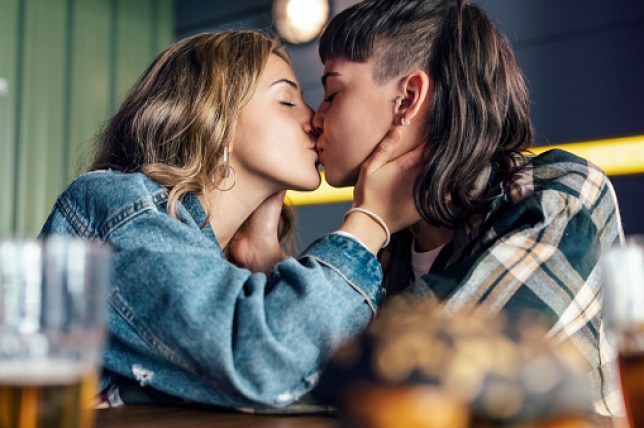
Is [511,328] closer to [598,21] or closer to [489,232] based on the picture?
[489,232]

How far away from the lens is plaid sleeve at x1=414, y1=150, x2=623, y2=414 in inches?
41.1

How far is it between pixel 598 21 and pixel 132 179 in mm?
1851

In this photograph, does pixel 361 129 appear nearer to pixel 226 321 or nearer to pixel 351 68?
pixel 351 68

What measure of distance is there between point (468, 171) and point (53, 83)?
8.79ft

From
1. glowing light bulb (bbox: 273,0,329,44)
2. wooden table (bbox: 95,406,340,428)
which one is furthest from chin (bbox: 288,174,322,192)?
glowing light bulb (bbox: 273,0,329,44)

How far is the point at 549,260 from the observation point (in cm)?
106

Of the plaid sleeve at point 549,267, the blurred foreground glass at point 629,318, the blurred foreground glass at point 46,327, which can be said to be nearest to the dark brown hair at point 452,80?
the plaid sleeve at point 549,267

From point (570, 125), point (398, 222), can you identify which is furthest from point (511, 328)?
point (570, 125)

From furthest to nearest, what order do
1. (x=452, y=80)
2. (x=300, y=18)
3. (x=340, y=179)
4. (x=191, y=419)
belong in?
(x=300, y=18) → (x=340, y=179) → (x=452, y=80) → (x=191, y=419)

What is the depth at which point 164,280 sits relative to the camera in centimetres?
97

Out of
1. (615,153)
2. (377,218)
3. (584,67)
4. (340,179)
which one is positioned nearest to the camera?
(377,218)

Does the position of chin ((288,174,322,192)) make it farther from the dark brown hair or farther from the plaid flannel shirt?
the plaid flannel shirt

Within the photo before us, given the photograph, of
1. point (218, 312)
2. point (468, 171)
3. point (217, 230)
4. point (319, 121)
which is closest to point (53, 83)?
point (217, 230)

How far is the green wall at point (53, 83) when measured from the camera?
3.31 m
